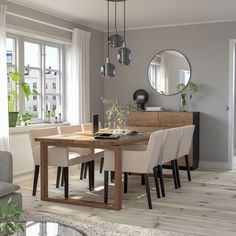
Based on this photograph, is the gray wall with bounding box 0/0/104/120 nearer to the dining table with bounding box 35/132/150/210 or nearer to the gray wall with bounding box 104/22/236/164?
→ the gray wall with bounding box 104/22/236/164

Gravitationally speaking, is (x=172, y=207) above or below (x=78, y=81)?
below

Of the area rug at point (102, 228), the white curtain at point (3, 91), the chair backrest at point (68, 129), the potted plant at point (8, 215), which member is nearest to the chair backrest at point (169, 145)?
the area rug at point (102, 228)

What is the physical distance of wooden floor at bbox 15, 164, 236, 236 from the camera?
12.3 ft

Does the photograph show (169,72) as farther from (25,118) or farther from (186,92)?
(25,118)

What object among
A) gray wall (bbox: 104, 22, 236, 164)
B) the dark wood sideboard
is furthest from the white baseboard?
the dark wood sideboard

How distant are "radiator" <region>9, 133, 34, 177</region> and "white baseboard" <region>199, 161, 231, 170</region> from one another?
2.97 meters

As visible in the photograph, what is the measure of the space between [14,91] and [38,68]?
779mm

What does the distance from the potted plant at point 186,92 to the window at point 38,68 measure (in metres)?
2.12

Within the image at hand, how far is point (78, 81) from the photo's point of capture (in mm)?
6676

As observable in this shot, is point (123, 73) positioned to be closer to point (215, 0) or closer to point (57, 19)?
point (57, 19)

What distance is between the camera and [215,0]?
5.34m

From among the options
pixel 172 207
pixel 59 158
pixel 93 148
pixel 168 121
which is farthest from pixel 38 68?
pixel 172 207

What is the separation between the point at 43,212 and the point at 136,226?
1.06 meters

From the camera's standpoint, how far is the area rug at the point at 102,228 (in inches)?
137
